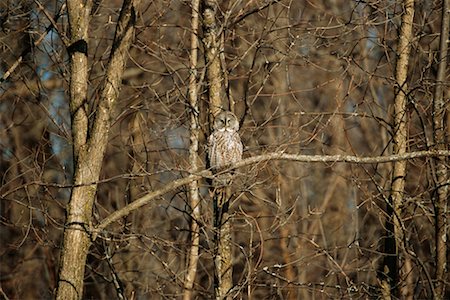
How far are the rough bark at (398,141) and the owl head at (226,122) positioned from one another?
159cm

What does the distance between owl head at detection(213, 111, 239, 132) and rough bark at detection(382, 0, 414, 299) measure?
5.21 feet

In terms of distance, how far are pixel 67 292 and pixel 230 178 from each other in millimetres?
1511

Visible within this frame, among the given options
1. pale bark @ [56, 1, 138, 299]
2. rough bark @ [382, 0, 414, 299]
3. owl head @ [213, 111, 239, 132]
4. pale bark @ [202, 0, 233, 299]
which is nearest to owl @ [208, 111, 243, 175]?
owl head @ [213, 111, 239, 132]

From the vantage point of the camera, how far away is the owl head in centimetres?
713

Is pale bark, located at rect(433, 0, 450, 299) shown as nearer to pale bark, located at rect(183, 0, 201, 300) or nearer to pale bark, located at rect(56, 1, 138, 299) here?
pale bark, located at rect(183, 0, 201, 300)

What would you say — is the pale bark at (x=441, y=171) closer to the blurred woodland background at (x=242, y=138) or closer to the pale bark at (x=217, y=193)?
the blurred woodland background at (x=242, y=138)

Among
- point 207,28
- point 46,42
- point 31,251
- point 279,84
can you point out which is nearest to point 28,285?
point 31,251

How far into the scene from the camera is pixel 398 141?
7828 mm

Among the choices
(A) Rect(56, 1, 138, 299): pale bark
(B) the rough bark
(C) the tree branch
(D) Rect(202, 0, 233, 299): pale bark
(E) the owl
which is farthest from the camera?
(B) the rough bark

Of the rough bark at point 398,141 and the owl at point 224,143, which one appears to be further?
the rough bark at point 398,141

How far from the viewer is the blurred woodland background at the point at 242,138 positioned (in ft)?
22.8

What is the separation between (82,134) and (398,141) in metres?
2.98

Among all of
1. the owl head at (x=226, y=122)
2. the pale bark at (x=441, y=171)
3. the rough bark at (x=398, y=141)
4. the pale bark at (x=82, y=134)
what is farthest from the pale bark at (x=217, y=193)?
the pale bark at (x=441, y=171)

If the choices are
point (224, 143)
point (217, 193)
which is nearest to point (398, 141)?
point (224, 143)
